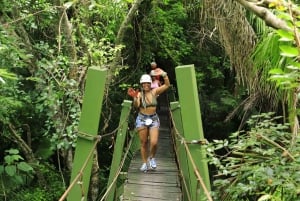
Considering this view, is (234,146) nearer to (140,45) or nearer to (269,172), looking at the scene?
(269,172)

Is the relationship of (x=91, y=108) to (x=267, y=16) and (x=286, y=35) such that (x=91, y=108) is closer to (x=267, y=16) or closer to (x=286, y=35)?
(x=267, y=16)

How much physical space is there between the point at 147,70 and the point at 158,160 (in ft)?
13.4

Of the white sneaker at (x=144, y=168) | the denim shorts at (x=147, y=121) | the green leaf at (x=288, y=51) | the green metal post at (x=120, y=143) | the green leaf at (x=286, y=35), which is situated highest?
the green leaf at (x=286, y=35)

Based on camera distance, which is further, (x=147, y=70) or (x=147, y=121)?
(x=147, y=70)

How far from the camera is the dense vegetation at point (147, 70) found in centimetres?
196

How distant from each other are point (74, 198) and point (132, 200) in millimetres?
621

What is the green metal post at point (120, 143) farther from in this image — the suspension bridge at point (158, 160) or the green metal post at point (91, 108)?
the green metal post at point (91, 108)

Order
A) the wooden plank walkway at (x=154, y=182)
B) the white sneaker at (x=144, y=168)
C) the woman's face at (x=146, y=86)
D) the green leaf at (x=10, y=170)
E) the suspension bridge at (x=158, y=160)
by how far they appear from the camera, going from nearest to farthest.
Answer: the suspension bridge at (x=158, y=160) → the wooden plank walkway at (x=154, y=182) → the woman's face at (x=146, y=86) → the white sneaker at (x=144, y=168) → the green leaf at (x=10, y=170)

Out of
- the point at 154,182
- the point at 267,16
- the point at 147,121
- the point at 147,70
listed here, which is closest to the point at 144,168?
the point at 154,182

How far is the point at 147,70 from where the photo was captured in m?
9.74

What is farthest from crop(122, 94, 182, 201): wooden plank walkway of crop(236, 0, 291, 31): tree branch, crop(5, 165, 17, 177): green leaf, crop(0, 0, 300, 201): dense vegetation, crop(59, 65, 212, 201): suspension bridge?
crop(236, 0, 291, 31): tree branch

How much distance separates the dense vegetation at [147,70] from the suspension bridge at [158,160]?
0.94 feet

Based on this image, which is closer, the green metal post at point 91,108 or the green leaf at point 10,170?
the green metal post at point 91,108

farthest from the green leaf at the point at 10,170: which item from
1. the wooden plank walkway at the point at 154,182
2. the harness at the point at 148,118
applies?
the harness at the point at 148,118
